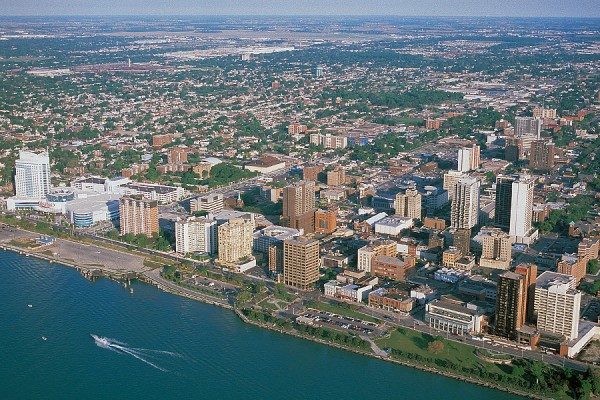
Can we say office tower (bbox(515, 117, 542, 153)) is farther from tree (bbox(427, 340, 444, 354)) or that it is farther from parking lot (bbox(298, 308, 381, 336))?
tree (bbox(427, 340, 444, 354))

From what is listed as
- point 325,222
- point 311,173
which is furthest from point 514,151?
point 325,222

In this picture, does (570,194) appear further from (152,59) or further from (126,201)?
(152,59)

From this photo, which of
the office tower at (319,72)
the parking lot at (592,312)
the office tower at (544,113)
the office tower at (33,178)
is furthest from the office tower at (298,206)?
the office tower at (319,72)

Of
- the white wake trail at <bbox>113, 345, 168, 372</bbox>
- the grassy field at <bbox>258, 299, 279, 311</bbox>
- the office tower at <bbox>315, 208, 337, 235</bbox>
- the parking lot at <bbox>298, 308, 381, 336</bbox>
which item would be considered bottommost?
the white wake trail at <bbox>113, 345, 168, 372</bbox>

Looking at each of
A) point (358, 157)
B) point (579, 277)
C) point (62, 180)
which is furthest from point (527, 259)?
point (62, 180)

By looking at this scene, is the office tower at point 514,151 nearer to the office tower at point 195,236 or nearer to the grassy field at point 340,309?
the office tower at point 195,236

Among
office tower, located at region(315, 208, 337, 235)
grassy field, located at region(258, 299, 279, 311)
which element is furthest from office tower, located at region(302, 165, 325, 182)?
grassy field, located at region(258, 299, 279, 311)
